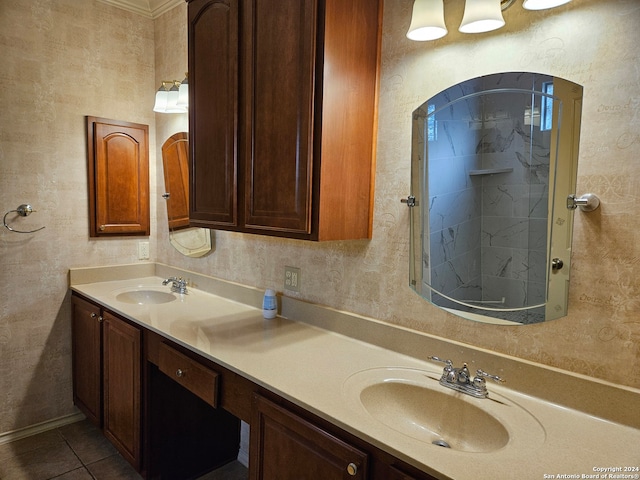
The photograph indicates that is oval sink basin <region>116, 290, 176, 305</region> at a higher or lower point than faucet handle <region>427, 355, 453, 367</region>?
lower

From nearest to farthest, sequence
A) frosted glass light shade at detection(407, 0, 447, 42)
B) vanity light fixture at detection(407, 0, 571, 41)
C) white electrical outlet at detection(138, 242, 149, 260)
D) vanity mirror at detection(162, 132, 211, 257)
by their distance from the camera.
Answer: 1. vanity light fixture at detection(407, 0, 571, 41)
2. frosted glass light shade at detection(407, 0, 447, 42)
3. vanity mirror at detection(162, 132, 211, 257)
4. white electrical outlet at detection(138, 242, 149, 260)

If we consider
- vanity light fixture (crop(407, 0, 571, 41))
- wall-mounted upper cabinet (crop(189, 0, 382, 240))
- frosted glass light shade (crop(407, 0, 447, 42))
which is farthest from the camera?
wall-mounted upper cabinet (crop(189, 0, 382, 240))

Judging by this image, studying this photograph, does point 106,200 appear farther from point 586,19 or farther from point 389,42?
point 586,19

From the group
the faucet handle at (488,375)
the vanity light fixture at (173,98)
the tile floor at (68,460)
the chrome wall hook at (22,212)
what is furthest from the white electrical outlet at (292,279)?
the chrome wall hook at (22,212)

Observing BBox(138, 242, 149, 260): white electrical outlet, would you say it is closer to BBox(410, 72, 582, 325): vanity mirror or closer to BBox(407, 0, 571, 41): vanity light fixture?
BBox(410, 72, 582, 325): vanity mirror

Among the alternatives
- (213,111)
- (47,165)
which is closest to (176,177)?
(47,165)

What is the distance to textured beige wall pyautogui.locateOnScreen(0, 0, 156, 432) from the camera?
7.45ft

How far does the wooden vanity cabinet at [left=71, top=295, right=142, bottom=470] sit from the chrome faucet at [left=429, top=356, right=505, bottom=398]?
1357 mm

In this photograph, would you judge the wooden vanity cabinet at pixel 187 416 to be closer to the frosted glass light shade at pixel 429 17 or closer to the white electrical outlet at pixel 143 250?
the white electrical outlet at pixel 143 250

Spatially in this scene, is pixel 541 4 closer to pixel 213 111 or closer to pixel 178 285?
pixel 213 111

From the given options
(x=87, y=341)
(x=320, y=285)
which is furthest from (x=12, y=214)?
(x=320, y=285)

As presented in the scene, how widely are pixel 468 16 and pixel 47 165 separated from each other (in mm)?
2348

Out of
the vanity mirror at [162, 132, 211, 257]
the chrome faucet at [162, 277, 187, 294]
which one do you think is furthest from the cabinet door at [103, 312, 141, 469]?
the vanity mirror at [162, 132, 211, 257]

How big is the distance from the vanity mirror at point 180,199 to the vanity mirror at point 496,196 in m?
1.45
